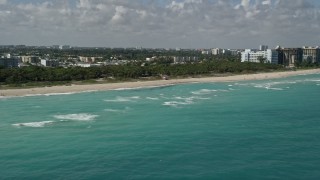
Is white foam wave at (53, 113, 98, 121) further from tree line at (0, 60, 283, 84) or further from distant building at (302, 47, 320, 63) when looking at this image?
distant building at (302, 47, 320, 63)

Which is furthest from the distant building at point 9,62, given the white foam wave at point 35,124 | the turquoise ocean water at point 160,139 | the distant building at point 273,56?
the distant building at point 273,56

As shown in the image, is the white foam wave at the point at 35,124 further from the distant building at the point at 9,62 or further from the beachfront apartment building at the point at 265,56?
the beachfront apartment building at the point at 265,56

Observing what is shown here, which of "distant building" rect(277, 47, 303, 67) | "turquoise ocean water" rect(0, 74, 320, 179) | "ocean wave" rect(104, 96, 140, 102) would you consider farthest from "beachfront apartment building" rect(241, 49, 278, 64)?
"turquoise ocean water" rect(0, 74, 320, 179)

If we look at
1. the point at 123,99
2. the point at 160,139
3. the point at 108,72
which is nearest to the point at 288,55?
the point at 108,72

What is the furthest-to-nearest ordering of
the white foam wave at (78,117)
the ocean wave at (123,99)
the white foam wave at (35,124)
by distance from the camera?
the ocean wave at (123,99), the white foam wave at (78,117), the white foam wave at (35,124)

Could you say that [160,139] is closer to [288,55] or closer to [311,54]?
[288,55]

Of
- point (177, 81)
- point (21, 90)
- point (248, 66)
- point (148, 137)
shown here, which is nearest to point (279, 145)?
point (148, 137)

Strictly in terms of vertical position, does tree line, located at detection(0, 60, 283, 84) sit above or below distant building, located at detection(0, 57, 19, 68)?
below

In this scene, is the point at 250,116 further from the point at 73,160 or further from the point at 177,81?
the point at 177,81
